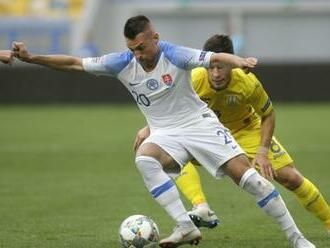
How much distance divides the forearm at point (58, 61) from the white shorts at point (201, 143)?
84 cm

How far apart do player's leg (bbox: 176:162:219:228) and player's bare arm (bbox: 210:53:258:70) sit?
1797mm

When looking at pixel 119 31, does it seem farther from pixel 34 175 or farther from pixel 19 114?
pixel 34 175

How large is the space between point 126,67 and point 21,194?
4.38 m

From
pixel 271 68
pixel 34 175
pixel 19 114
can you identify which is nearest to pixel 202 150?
pixel 34 175

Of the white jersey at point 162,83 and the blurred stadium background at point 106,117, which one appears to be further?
the blurred stadium background at point 106,117

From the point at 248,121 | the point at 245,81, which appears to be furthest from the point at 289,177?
the point at 245,81

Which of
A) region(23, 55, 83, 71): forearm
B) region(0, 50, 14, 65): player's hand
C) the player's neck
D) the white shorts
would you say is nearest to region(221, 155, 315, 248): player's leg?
the white shorts

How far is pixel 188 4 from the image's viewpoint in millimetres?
35812

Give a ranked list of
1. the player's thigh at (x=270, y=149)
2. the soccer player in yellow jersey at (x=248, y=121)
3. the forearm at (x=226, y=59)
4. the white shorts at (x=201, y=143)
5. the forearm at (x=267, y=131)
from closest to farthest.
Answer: the forearm at (x=226, y=59) → the white shorts at (x=201, y=143) → the forearm at (x=267, y=131) → the soccer player in yellow jersey at (x=248, y=121) → the player's thigh at (x=270, y=149)

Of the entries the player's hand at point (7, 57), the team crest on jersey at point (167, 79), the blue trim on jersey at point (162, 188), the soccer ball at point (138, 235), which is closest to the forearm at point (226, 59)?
the team crest on jersey at point (167, 79)

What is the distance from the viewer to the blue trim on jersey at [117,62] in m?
7.70

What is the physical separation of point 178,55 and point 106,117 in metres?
17.3

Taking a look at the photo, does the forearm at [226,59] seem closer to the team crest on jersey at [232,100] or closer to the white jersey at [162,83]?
the white jersey at [162,83]

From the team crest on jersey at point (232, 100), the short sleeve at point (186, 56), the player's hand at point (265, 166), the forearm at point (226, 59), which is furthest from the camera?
the team crest on jersey at point (232, 100)
